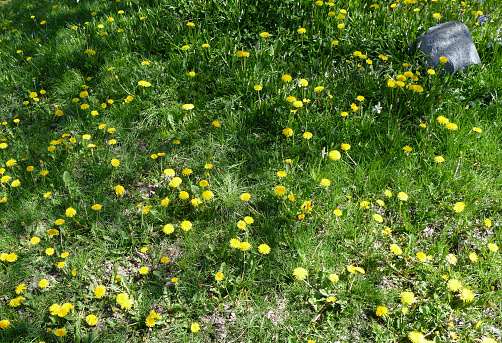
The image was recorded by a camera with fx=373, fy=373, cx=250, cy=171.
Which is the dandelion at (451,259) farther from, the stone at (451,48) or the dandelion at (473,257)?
the stone at (451,48)

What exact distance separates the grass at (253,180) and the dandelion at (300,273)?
0.01m

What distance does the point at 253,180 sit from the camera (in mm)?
3107

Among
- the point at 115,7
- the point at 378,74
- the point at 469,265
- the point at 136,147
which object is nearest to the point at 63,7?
the point at 115,7

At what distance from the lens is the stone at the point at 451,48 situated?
11.9 feet

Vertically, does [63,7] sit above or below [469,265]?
above

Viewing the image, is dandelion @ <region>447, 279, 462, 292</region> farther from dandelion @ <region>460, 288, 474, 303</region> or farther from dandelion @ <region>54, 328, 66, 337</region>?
dandelion @ <region>54, 328, 66, 337</region>

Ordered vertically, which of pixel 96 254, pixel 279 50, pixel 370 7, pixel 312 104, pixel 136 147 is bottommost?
pixel 96 254

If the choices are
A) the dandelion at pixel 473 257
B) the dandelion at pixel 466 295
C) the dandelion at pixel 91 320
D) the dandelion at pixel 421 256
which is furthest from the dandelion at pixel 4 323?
the dandelion at pixel 473 257

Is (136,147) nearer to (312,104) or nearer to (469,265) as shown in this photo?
(312,104)

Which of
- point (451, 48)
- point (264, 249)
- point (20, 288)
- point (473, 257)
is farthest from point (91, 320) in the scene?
point (451, 48)

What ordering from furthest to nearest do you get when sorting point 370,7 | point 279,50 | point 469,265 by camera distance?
point 370,7 < point 279,50 < point 469,265

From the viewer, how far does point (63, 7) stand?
558cm

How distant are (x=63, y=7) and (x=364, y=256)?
5606mm

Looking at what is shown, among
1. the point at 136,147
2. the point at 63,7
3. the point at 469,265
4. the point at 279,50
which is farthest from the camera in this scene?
the point at 63,7
